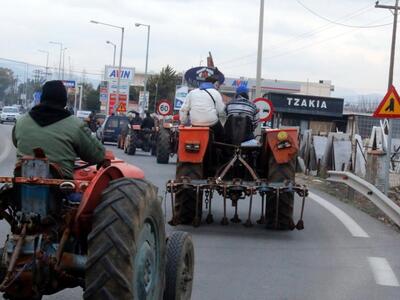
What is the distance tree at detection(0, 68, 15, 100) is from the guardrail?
158138 mm

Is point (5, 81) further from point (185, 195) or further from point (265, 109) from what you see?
point (185, 195)

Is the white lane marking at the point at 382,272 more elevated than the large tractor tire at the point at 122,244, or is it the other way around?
the large tractor tire at the point at 122,244

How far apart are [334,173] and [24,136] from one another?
12.6 meters

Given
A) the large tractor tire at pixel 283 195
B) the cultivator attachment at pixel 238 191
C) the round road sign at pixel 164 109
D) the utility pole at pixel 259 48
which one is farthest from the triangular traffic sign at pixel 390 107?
the round road sign at pixel 164 109

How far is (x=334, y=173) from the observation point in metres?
17.1

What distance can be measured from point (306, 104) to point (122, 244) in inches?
1654

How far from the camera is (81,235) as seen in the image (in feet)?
16.1

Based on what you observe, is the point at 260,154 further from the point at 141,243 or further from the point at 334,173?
the point at 141,243

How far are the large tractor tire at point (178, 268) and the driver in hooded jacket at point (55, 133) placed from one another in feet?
3.06

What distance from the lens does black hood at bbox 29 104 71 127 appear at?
518cm

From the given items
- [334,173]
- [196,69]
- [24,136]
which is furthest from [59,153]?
[196,69]

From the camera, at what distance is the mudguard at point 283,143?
11422 millimetres

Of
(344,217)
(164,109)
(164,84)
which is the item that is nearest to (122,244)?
(344,217)

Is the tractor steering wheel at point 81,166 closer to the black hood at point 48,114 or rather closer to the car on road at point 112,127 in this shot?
the black hood at point 48,114
